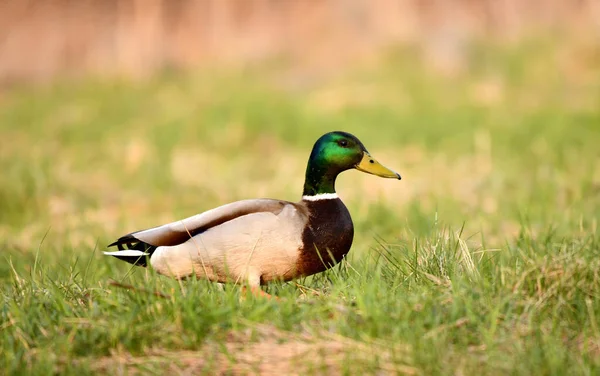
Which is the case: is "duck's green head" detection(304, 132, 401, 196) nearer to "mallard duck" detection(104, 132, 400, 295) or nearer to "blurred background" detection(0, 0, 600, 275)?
"mallard duck" detection(104, 132, 400, 295)

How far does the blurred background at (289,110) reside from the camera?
7797mm

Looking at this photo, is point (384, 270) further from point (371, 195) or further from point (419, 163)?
point (419, 163)

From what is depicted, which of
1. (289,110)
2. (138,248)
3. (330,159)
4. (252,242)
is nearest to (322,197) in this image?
(330,159)

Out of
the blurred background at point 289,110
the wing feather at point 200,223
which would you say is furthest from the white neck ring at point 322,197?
the blurred background at point 289,110

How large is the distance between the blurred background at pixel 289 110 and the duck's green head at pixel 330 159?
0.49 m

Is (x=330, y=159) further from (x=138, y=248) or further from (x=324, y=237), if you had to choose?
(x=138, y=248)

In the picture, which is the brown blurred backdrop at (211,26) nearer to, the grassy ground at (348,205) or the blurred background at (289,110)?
the blurred background at (289,110)

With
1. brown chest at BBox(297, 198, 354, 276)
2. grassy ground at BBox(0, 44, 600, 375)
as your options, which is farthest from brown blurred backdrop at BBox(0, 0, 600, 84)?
brown chest at BBox(297, 198, 354, 276)

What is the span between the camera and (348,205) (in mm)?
7477

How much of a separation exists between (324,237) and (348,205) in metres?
3.63

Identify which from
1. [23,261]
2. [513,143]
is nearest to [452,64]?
[513,143]

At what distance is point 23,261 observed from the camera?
5.74m

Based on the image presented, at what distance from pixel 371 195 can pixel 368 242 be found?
1.90 metres

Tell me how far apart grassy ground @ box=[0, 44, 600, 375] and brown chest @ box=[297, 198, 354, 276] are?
0.09 meters
